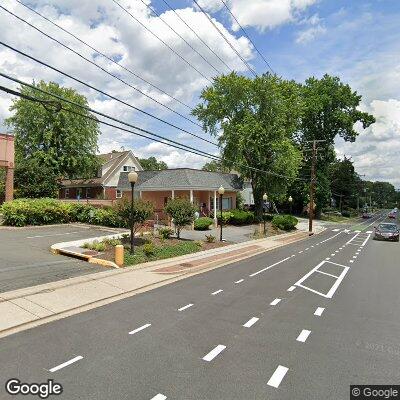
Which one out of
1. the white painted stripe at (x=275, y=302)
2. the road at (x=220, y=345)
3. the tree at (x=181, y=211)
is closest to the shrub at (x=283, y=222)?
the tree at (x=181, y=211)

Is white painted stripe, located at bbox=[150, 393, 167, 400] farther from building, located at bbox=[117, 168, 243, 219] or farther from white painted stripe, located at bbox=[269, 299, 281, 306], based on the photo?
building, located at bbox=[117, 168, 243, 219]

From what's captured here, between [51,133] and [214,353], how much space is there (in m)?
45.8

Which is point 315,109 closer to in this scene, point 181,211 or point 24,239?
point 181,211

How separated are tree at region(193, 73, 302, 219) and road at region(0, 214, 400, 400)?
30.7 metres

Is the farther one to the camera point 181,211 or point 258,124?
point 258,124

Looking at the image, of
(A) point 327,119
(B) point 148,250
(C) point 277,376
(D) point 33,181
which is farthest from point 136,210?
(A) point 327,119

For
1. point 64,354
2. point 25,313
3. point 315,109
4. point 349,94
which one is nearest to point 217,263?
point 25,313

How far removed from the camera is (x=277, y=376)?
21.1 feet

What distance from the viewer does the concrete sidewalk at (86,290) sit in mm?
9578

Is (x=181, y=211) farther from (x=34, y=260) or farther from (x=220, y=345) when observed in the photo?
(x=220, y=345)

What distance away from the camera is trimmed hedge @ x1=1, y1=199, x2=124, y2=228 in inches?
1049

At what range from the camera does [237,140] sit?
43656mm

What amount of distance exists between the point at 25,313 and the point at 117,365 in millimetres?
4114

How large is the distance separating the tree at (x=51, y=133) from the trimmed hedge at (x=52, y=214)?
64.9 ft
